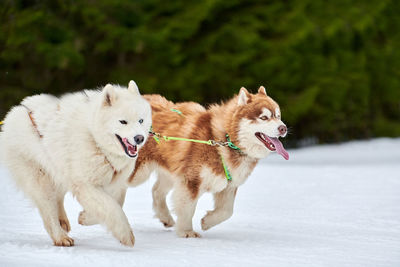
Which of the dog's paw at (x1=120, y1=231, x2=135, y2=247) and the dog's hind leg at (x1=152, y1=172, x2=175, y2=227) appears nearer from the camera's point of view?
the dog's paw at (x1=120, y1=231, x2=135, y2=247)

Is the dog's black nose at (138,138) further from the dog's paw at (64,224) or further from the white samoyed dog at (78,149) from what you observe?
the dog's paw at (64,224)

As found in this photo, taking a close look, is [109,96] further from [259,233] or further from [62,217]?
[259,233]

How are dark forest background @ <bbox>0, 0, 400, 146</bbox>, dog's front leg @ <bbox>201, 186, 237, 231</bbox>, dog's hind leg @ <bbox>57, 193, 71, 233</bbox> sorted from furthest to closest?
dark forest background @ <bbox>0, 0, 400, 146</bbox>, dog's front leg @ <bbox>201, 186, 237, 231</bbox>, dog's hind leg @ <bbox>57, 193, 71, 233</bbox>

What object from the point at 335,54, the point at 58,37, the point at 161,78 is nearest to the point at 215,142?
the point at 58,37

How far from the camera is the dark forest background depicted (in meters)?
18.3

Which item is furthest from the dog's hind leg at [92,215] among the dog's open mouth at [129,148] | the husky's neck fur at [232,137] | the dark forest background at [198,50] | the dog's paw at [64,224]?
the dark forest background at [198,50]

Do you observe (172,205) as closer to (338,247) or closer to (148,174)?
(148,174)

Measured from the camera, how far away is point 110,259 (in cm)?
479

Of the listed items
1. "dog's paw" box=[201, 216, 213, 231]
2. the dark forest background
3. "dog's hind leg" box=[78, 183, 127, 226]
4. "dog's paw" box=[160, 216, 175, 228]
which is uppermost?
the dark forest background

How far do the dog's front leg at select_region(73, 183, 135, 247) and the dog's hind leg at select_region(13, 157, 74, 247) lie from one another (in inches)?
18.9

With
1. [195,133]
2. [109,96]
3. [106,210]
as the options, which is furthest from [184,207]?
[109,96]

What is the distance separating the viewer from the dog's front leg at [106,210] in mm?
4941

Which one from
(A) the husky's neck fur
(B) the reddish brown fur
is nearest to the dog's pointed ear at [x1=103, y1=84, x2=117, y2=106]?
(B) the reddish brown fur

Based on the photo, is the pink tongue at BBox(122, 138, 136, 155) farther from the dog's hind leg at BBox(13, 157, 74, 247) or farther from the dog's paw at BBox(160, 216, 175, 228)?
the dog's paw at BBox(160, 216, 175, 228)
